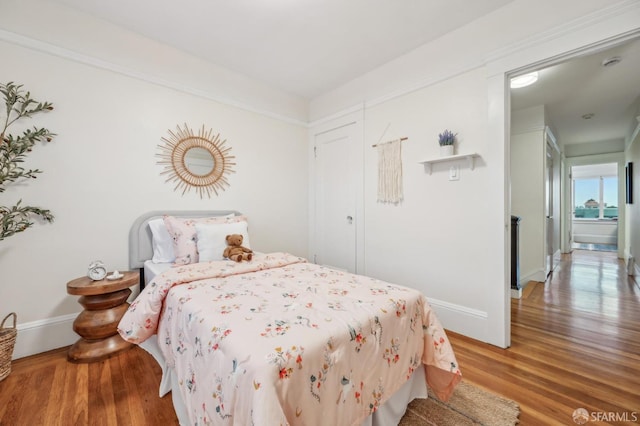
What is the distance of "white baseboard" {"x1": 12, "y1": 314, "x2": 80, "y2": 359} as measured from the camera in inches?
77.0

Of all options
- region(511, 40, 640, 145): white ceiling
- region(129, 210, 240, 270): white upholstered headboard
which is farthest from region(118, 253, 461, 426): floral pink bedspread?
region(511, 40, 640, 145): white ceiling

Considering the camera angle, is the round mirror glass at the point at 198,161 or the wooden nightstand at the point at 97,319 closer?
the wooden nightstand at the point at 97,319

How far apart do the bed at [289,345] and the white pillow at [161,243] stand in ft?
2.15

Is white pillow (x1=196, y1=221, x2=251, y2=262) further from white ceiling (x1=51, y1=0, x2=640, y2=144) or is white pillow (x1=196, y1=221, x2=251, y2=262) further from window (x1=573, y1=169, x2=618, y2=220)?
window (x1=573, y1=169, x2=618, y2=220)

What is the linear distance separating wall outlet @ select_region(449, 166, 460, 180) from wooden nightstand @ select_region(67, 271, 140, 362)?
2.88m

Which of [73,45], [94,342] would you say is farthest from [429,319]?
[73,45]

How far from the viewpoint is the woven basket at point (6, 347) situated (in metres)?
1.69

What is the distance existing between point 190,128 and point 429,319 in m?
2.81

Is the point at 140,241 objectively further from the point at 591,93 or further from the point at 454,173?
the point at 591,93

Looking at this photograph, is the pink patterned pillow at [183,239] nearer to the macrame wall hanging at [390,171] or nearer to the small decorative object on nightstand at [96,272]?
the small decorative object on nightstand at [96,272]

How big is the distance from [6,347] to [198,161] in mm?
1964

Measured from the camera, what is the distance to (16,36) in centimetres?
192

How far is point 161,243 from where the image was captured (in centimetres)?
240

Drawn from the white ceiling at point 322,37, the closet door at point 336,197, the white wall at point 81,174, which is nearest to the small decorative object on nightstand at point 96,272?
the white wall at point 81,174
